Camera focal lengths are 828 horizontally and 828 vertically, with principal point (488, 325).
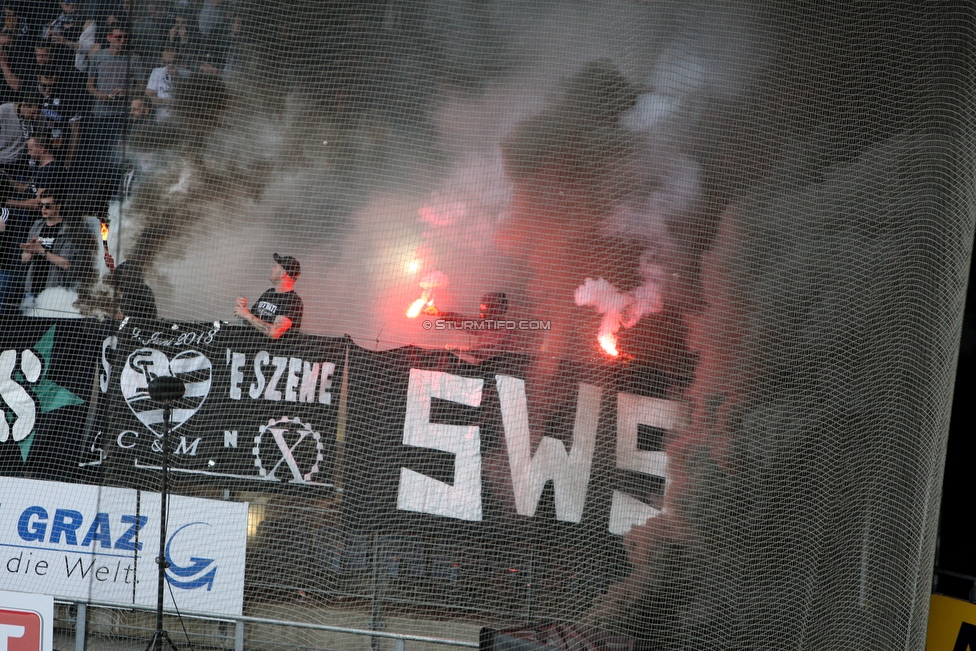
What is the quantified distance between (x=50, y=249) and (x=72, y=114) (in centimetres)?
74

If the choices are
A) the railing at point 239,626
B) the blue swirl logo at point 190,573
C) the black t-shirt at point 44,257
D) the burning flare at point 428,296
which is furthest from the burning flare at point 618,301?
the black t-shirt at point 44,257

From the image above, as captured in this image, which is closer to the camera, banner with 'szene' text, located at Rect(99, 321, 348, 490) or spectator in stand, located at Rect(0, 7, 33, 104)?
banner with 'szene' text, located at Rect(99, 321, 348, 490)

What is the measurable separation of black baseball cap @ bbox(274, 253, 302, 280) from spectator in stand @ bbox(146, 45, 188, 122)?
942 mm

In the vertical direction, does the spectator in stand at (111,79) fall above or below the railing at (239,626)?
above

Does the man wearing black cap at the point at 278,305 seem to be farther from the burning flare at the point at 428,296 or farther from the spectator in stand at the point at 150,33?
the spectator in stand at the point at 150,33

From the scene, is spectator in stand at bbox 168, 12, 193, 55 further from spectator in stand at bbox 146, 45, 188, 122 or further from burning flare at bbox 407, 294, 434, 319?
burning flare at bbox 407, 294, 434, 319

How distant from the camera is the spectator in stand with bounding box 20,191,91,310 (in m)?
4.48

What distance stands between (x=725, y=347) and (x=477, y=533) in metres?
1.53

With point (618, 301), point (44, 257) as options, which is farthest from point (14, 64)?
point (618, 301)

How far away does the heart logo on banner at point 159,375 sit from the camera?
423cm

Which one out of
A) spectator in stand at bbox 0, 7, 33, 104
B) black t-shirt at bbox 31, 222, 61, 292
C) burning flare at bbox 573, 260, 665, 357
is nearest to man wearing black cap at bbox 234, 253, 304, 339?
black t-shirt at bbox 31, 222, 61, 292

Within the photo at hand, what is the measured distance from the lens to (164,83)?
438 cm

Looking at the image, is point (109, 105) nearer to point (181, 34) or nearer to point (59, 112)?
point (59, 112)

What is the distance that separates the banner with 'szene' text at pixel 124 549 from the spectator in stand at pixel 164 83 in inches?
78.3
